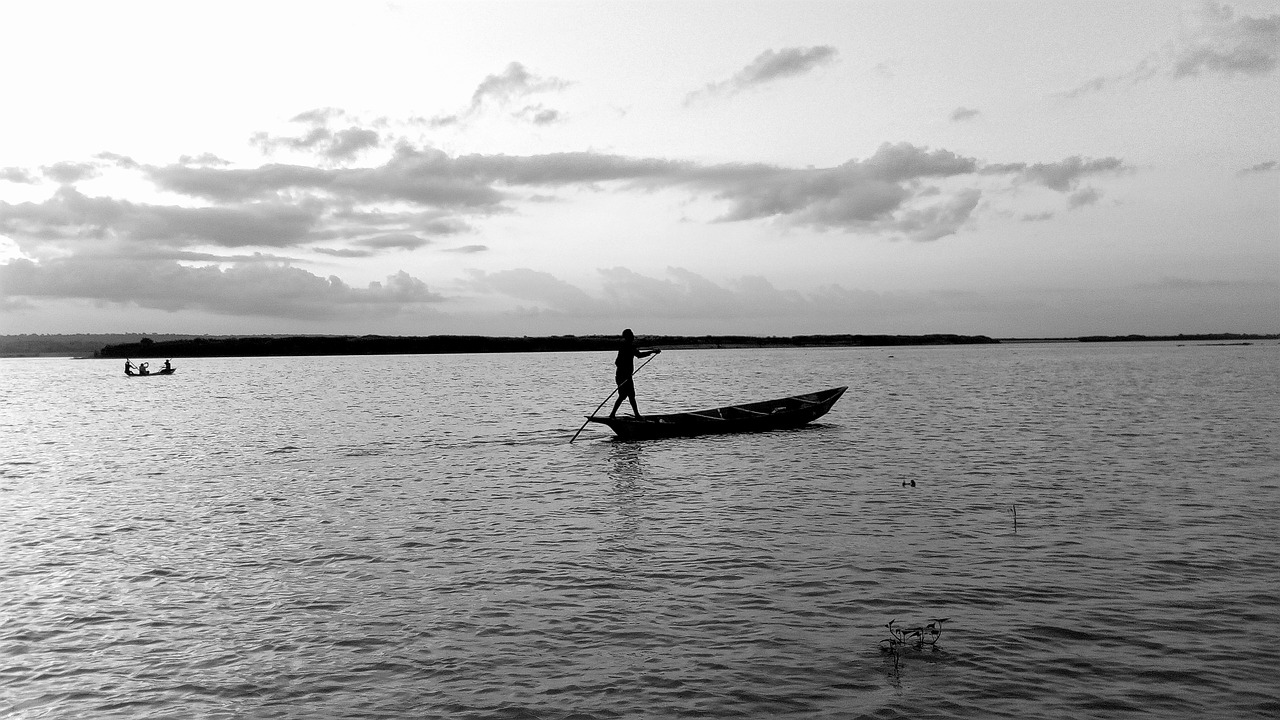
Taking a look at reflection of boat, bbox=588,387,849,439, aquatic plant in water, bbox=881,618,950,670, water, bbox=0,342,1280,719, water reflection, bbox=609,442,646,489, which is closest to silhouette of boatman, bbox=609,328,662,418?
reflection of boat, bbox=588,387,849,439

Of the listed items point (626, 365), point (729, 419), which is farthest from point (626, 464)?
point (729, 419)

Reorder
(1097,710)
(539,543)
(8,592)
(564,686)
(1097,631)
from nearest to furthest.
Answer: (1097,710) < (564,686) < (1097,631) < (8,592) < (539,543)

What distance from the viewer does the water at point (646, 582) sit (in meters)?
8.01

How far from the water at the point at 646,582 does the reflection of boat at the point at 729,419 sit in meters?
2.71

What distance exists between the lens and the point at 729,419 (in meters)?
30.7

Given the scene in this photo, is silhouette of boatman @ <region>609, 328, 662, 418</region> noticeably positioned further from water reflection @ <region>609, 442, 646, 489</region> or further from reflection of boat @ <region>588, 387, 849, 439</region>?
water reflection @ <region>609, 442, 646, 489</region>

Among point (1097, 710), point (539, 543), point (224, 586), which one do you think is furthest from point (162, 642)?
point (1097, 710)

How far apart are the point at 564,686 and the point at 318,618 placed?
3869mm

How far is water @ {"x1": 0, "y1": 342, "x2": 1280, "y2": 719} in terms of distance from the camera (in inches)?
315

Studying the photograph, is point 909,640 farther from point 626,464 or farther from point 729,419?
point 729,419

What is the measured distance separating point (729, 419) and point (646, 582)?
1931cm

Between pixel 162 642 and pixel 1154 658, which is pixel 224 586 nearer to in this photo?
pixel 162 642

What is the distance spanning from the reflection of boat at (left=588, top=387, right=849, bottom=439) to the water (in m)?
2.71

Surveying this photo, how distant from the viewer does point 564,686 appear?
8148 millimetres
